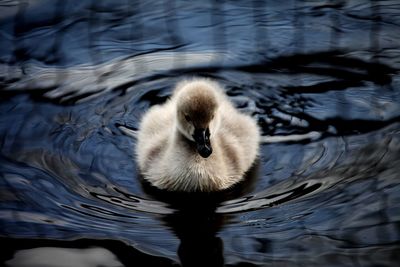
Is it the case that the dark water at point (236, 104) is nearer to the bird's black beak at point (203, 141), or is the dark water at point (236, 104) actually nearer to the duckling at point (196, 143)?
the duckling at point (196, 143)

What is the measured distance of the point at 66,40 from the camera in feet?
21.2

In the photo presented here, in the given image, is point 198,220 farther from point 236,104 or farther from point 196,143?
point 236,104

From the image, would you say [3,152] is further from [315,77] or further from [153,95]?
[315,77]

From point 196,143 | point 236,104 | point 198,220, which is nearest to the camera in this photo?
point 198,220

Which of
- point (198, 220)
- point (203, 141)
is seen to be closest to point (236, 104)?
point (203, 141)

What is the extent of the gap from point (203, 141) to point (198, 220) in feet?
1.43

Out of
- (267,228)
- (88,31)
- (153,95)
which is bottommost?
(267,228)

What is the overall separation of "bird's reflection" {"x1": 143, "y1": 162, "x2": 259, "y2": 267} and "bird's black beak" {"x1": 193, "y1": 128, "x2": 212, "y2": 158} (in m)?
0.35

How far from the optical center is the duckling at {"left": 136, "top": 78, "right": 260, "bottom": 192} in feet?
14.7

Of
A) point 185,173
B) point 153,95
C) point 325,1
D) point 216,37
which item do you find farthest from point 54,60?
point 325,1

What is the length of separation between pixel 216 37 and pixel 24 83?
161 centimetres

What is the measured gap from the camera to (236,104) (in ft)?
18.6

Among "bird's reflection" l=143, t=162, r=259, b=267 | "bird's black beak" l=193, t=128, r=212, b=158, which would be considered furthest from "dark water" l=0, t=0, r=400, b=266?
"bird's black beak" l=193, t=128, r=212, b=158

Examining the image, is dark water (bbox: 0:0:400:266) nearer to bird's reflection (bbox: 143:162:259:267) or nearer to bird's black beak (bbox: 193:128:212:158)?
bird's reflection (bbox: 143:162:259:267)
